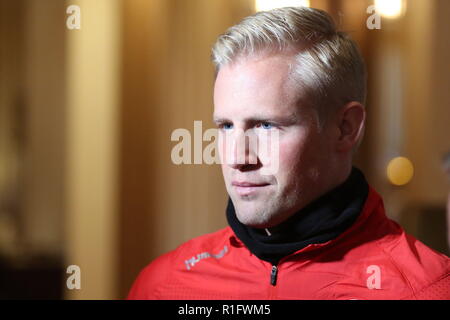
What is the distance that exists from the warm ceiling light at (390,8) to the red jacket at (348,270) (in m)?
0.35

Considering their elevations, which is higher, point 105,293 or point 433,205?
point 433,205

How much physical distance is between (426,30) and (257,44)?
40 cm

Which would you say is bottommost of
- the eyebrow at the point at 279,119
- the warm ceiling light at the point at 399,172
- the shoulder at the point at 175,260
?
the shoulder at the point at 175,260

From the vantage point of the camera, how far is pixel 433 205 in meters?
1.04

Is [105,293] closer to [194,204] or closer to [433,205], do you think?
[194,204]

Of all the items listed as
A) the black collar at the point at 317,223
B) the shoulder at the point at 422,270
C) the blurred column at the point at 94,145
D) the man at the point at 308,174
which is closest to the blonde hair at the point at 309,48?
the man at the point at 308,174

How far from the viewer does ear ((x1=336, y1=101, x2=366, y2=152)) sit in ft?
2.73

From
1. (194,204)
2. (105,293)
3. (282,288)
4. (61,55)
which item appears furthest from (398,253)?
(61,55)

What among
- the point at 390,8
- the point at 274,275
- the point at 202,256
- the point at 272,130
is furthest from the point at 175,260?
the point at 390,8

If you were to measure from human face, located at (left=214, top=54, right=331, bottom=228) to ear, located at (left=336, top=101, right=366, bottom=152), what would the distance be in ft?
0.08

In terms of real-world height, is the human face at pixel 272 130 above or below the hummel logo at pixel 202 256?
above

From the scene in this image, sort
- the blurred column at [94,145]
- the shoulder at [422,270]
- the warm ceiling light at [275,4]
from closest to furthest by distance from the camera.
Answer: the shoulder at [422,270] → the warm ceiling light at [275,4] → the blurred column at [94,145]

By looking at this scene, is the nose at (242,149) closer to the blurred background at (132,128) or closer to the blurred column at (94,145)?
the blurred background at (132,128)

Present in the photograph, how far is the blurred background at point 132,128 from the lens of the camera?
1020 mm
